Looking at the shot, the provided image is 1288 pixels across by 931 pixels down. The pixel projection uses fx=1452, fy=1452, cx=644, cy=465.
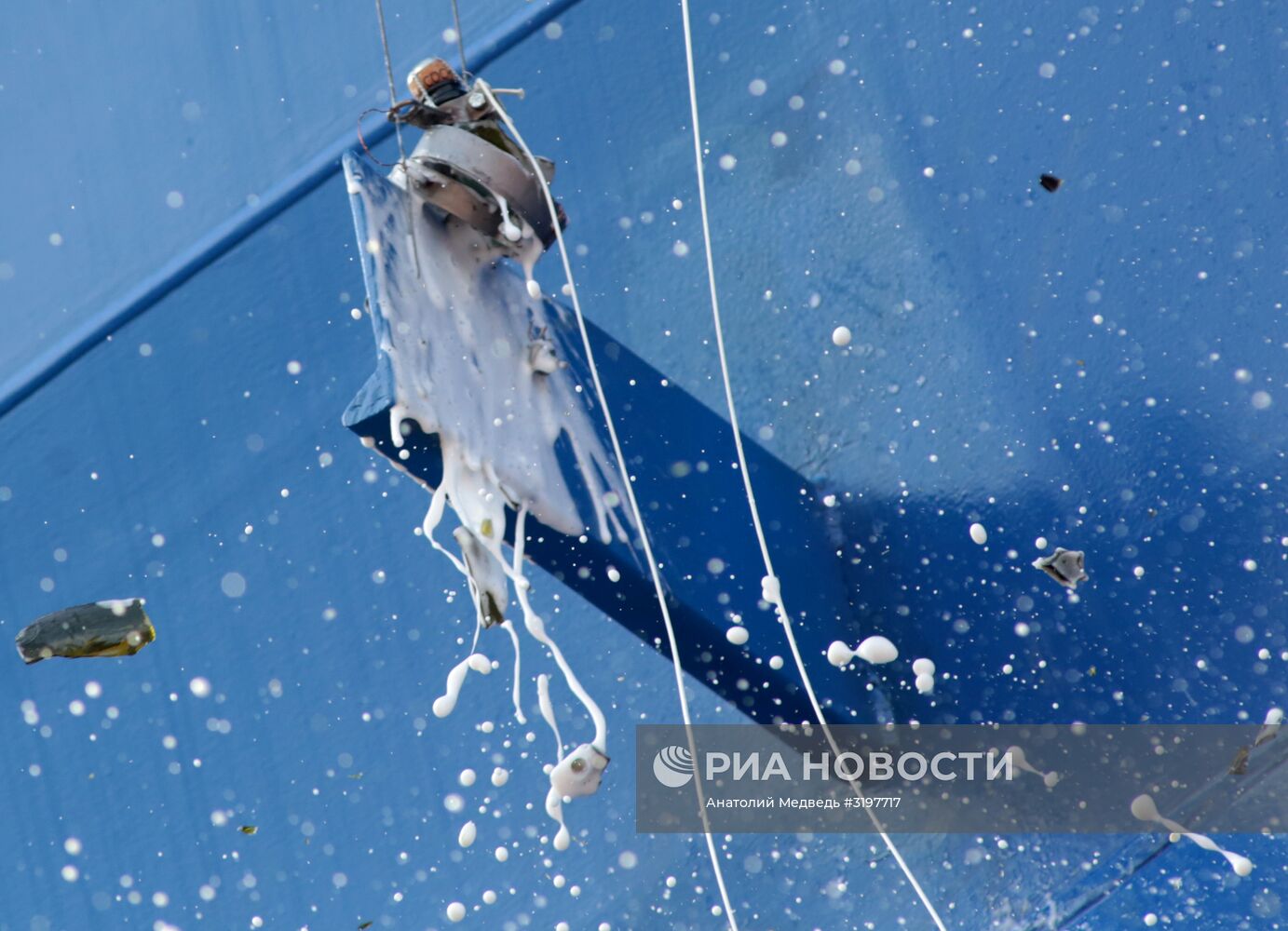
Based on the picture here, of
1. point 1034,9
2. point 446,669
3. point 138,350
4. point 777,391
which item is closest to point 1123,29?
point 1034,9

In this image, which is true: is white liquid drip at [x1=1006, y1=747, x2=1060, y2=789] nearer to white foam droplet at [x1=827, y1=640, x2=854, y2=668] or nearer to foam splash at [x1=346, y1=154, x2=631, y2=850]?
white foam droplet at [x1=827, y1=640, x2=854, y2=668]

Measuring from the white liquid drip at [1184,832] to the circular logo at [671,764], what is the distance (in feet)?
2.66

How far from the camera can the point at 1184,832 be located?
2.43 m

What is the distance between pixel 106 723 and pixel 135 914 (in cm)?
39

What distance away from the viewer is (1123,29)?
265 cm

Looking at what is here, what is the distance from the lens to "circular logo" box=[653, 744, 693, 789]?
2.78 m

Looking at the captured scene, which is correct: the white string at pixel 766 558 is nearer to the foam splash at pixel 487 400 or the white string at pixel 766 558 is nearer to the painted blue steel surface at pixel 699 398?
the painted blue steel surface at pixel 699 398

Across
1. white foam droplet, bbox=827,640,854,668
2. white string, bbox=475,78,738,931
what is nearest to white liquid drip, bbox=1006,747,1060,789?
white foam droplet, bbox=827,640,854,668

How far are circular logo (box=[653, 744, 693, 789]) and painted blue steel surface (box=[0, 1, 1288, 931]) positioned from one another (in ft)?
0.27

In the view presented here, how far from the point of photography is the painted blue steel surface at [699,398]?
2535mm

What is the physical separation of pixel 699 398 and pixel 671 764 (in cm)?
71

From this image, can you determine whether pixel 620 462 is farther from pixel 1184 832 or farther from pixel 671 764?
pixel 1184 832

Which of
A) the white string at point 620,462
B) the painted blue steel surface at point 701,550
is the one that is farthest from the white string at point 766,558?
the white string at point 620,462

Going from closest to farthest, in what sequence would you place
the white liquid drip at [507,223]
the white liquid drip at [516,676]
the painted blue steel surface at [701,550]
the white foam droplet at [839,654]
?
1. the white liquid drip at [516,676]
2. the white liquid drip at [507,223]
3. the painted blue steel surface at [701,550]
4. the white foam droplet at [839,654]
